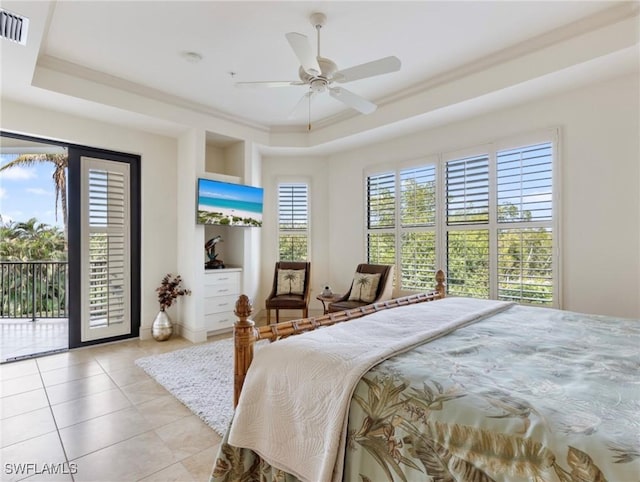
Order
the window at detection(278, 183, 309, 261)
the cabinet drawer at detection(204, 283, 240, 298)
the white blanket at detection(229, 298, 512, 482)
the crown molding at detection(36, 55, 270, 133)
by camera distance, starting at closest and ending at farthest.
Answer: the white blanket at detection(229, 298, 512, 482), the crown molding at detection(36, 55, 270, 133), the cabinet drawer at detection(204, 283, 240, 298), the window at detection(278, 183, 309, 261)

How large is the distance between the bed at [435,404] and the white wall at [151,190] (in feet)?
10.7

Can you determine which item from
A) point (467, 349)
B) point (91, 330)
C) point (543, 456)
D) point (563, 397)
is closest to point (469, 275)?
point (467, 349)

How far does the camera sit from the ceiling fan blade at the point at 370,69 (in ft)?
7.52

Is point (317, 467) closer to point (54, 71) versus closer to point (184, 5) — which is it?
point (184, 5)

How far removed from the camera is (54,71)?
126 inches

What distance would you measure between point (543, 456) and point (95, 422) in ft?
8.77

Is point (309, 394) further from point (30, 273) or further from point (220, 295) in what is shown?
point (30, 273)

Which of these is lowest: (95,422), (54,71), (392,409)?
(95,422)

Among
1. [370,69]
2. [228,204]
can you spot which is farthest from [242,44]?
[228,204]

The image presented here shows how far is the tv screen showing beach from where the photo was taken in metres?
4.24

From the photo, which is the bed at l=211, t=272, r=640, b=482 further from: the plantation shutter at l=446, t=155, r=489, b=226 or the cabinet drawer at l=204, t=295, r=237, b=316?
the cabinet drawer at l=204, t=295, r=237, b=316

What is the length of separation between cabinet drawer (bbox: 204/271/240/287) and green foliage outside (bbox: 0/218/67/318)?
2.95m

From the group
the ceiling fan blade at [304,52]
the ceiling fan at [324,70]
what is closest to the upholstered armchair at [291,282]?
the ceiling fan at [324,70]

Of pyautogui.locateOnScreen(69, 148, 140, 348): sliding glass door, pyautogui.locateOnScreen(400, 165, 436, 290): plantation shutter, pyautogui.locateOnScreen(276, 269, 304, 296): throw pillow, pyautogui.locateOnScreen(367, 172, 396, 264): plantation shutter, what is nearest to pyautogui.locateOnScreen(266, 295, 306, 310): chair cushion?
pyautogui.locateOnScreen(276, 269, 304, 296): throw pillow
